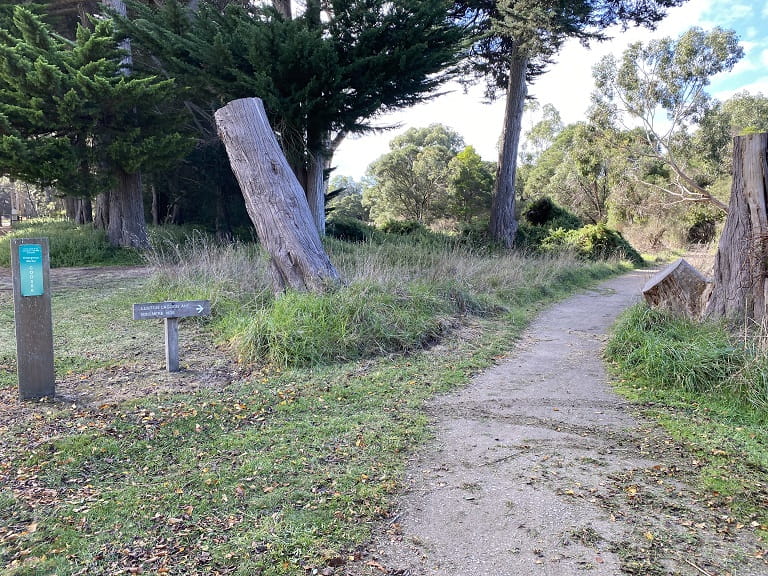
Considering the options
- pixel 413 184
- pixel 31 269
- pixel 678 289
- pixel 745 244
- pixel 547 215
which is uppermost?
pixel 413 184

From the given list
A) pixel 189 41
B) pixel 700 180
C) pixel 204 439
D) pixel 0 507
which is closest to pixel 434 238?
pixel 189 41

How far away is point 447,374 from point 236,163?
441cm

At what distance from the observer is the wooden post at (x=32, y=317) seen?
4355mm

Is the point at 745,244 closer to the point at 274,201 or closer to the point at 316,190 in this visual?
the point at 274,201

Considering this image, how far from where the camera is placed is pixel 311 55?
37.9 feet

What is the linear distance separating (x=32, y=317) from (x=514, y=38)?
49.4 feet

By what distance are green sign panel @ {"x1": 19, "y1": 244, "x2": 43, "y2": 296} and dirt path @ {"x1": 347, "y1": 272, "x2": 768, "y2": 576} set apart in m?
3.41

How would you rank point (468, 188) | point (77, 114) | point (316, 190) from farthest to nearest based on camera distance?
point (468, 188)
point (316, 190)
point (77, 114)

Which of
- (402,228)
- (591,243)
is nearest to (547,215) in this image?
(591,243)

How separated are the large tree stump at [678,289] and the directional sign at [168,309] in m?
5.24

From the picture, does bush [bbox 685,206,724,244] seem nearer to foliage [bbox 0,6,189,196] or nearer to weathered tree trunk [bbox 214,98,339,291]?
foliage [bbox 0,6,189,196]

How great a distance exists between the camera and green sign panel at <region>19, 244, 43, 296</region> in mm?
4348

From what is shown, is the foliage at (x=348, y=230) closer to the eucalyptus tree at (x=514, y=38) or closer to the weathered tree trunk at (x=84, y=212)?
the eucalyptus tree at (x=514, y=38)

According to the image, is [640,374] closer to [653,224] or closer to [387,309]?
[387,309]
